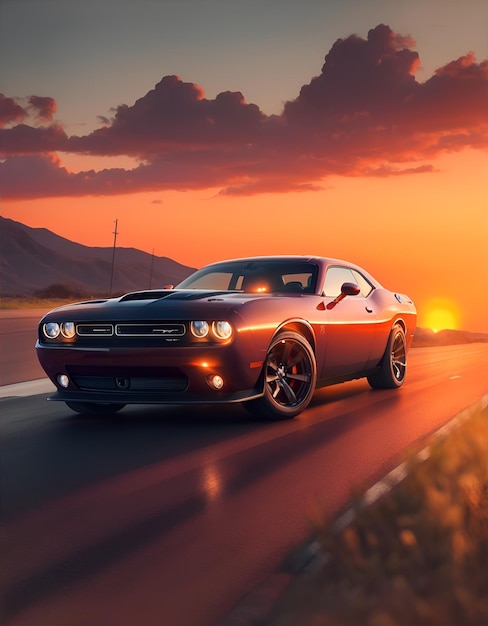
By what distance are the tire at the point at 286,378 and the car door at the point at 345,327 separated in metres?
0.52

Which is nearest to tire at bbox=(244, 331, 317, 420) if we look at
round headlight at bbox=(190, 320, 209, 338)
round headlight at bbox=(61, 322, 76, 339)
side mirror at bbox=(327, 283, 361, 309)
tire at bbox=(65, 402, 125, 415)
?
round headlight at bbox=(190, 320, 209, 338)

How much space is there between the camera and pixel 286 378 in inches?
326

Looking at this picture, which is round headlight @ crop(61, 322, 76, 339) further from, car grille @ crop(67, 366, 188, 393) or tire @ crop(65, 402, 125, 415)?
tire @ crop(65, 402, 125, 415)

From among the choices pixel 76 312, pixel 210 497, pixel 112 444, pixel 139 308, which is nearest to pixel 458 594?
pixel 210 497

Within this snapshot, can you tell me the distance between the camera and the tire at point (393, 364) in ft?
35.2

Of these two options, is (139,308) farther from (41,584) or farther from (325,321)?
(41,584)

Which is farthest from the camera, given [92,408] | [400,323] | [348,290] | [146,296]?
[400,323]

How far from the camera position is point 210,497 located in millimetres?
5148

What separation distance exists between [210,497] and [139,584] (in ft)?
5.03

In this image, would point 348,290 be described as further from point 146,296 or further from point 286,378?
point 146,296

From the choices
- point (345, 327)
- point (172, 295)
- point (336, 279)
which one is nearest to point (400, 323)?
point (336, 279)

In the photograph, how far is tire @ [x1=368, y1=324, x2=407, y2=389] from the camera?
10.7 metres

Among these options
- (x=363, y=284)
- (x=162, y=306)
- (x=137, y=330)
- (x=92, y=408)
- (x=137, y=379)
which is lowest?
(x=92, y=408)

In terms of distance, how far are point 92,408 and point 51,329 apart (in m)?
0.95
